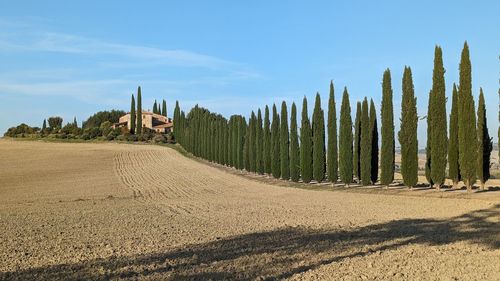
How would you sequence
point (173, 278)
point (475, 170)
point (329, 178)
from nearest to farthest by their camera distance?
1. point (173, 278)
2. point (475, 170)
3. point (329, 178)

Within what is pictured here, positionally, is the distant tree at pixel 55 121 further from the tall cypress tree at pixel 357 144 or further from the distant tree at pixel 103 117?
the tall cypress tree at pixel 357 144

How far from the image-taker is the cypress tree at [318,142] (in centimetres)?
3422

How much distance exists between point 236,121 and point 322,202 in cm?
2995

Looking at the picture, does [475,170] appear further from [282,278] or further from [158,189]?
[282,278]

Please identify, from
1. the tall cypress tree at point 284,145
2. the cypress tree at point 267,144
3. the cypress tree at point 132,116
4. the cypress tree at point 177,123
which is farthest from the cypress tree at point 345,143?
the cypress tree at point 132,116

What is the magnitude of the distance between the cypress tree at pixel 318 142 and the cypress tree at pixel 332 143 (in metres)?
0.90

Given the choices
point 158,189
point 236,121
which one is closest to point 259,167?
point 236,121

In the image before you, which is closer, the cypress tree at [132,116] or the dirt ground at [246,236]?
the dirt ground at [246,236]

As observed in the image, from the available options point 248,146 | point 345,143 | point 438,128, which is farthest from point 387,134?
point 248,146

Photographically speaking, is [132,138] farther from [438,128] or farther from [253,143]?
[438,128]

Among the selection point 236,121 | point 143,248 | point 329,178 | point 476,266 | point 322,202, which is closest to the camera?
point 476,266

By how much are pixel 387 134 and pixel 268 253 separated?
865 inches

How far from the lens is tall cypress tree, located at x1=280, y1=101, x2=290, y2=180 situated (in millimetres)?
38219

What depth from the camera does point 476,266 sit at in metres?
8.18
